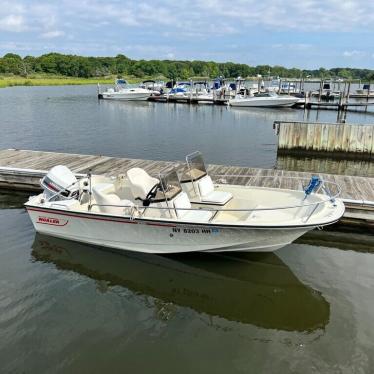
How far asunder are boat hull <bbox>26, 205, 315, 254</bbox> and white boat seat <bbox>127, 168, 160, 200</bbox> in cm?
77

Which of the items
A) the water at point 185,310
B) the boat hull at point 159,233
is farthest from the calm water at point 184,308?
the boat hull at point 159,233

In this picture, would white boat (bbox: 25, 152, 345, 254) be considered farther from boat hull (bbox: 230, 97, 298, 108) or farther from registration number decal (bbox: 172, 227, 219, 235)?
boat hull (bbox: 230, 97, 298, 108)

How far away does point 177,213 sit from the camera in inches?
348

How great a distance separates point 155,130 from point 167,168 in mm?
17052

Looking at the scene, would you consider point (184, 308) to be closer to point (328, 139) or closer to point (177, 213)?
point (177, 213)

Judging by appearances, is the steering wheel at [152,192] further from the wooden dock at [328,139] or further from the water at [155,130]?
the wooden dock at [328,139]

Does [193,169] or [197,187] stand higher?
[193,169]

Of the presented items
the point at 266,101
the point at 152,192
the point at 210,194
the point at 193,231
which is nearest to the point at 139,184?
the point at 152,192

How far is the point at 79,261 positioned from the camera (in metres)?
9.52

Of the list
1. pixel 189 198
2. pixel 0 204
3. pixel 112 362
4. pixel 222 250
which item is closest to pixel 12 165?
pixel 0 204

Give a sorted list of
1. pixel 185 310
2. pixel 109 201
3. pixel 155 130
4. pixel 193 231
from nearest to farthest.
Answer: pixel 185 310, pixel 193 231, pixel 109 201, pixel 155 130

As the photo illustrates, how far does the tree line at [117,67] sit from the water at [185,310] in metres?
107

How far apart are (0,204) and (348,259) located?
36.6 feet

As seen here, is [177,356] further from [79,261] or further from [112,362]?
[79,261]
